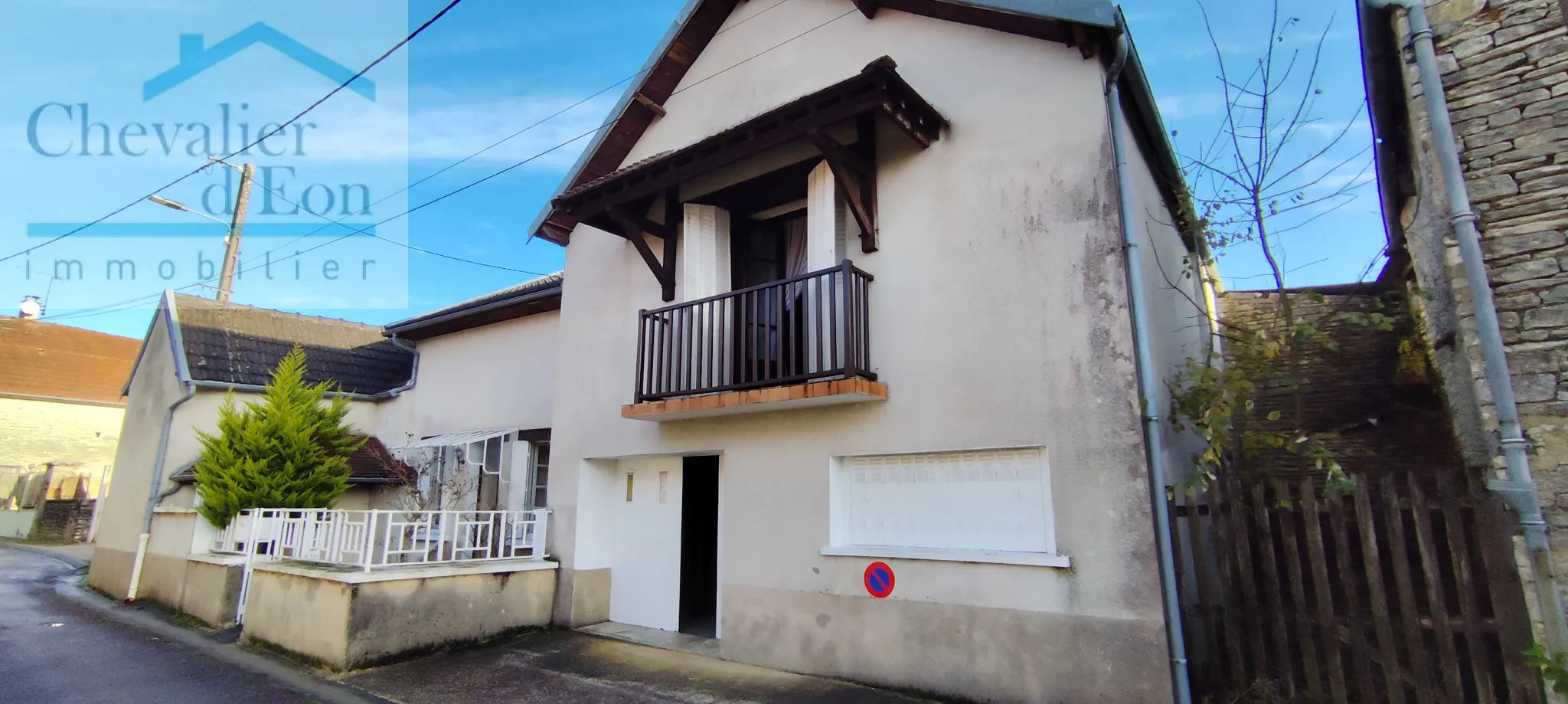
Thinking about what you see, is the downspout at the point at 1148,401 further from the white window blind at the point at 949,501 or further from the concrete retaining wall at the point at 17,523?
the concrete retaining wall at the point at 17,523

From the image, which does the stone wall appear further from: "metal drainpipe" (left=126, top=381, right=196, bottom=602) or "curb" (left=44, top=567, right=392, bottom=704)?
"metal drainpipe" (left=126, top=381, right=196, bottom=602)

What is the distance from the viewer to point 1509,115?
16.3 ft

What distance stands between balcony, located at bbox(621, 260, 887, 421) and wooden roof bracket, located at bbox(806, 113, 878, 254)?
1.74 ft

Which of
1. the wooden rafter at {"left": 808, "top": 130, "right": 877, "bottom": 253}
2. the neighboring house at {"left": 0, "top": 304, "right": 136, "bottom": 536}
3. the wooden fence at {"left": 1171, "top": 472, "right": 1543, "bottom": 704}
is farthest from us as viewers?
the neighboring house at {"left": 0, "top": 304, "right": 136, "bottom": 536}

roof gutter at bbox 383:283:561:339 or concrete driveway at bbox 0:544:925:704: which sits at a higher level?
roof gutter at bbox 383:283:561:339

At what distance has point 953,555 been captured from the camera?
19.7ft

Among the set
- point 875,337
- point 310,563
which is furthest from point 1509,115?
point 310,563

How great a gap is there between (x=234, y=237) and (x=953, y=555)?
59.5 ft

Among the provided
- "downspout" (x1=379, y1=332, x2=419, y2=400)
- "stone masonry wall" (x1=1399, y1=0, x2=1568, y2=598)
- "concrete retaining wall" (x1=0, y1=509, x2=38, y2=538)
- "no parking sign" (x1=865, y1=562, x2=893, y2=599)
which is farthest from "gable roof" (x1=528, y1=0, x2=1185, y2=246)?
"concrete retaining wall" (x1=0, y1=509, x2=38, y2=538)

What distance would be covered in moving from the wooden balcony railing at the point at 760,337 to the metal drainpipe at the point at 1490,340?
13.8 feet

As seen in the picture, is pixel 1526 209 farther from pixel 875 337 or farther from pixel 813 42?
pixel 813 42

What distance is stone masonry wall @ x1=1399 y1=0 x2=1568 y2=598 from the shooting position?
4.54 m

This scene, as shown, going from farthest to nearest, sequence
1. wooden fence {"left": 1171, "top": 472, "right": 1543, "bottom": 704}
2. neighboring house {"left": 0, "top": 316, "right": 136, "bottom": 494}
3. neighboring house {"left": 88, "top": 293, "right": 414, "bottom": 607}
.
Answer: neighboring house {"left": 0, "top": 316, "right": 136, "bottom": 494}
neighboring house {"left": 88, "top": 293, "right": 414, "bottom": 607}
wooden fence {"left": 1171, "top": 472, "right": 1543, "bottom": 704}

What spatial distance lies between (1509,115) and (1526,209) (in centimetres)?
70
